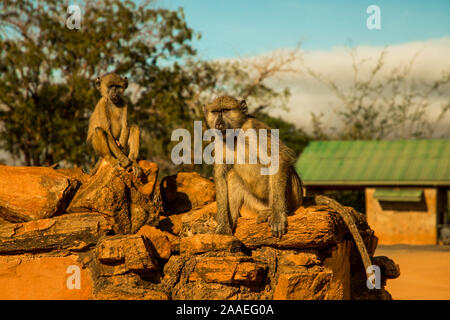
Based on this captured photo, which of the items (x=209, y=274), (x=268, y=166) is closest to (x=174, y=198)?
(x=268, y=166)

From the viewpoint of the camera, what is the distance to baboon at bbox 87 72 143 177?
6.60 meters

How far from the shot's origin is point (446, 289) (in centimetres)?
1023

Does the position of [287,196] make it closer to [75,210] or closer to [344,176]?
[75,210]

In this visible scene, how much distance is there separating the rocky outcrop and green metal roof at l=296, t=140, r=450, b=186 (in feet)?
43.1

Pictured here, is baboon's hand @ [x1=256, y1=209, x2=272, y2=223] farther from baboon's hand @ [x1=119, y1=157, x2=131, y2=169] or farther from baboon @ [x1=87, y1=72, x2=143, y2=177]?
baboon's hand @ [x1=119, y1=157, x2=131, y2=169]

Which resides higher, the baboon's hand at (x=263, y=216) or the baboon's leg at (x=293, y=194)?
the baboon's leg at (x=293, y=194)

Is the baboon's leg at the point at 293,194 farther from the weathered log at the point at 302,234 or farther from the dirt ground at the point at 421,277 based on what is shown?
the dirt ground at the point at 421,277

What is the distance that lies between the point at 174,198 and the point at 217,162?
1.08 m

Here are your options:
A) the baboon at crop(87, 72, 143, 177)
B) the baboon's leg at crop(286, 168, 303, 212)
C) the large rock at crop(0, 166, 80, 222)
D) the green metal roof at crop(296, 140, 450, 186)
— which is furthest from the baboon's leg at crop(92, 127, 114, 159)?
the green metal roof at crop(296, 140, 450, 186)

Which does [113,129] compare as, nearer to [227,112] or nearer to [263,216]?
[227,112]

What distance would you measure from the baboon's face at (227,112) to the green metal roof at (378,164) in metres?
13.5

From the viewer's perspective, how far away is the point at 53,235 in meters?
5.35

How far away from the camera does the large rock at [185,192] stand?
6684 millimetres

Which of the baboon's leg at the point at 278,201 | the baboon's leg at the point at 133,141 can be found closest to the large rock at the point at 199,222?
the baboon's leg at the point at 278,201
